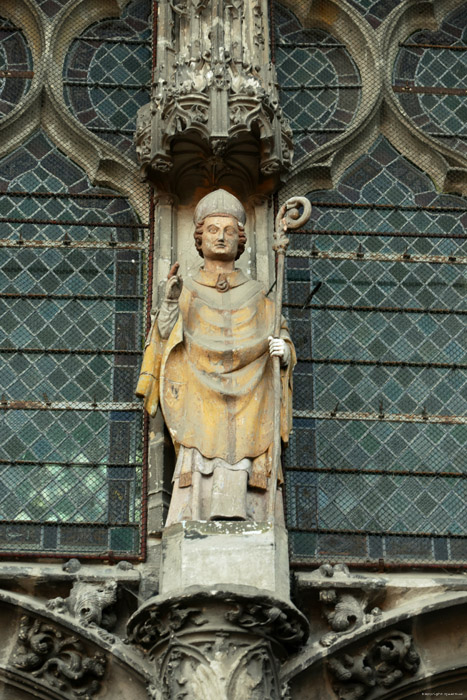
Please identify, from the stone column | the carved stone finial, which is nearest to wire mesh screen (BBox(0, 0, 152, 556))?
the stone column

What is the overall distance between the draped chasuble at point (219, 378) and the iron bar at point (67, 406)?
844 millimetres

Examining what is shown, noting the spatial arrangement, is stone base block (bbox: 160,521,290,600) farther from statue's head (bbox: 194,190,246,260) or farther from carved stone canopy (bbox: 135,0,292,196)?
carved stone canopy (bbox: 135,0,292,196)

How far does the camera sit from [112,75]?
14.9m

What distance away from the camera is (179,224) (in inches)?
542

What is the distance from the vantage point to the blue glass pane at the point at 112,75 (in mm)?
14680

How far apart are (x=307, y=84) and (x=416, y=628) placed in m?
5.09

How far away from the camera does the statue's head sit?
41.8ft

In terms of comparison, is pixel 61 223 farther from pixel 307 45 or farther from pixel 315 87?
pixel 307 45

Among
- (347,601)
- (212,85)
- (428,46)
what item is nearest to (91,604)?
(347,601)

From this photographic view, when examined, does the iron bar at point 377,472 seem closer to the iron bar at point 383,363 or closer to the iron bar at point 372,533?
the iron bar at point 372,533

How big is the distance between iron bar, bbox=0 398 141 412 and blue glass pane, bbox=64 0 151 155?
2.33m

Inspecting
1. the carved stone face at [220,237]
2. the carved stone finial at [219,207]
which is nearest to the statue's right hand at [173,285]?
the carved stone face at [220,237]

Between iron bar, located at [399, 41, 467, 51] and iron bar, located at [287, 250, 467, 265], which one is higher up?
iron bar, located at [399, 41, 467, 51]

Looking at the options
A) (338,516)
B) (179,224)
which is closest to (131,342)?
(179,224)
